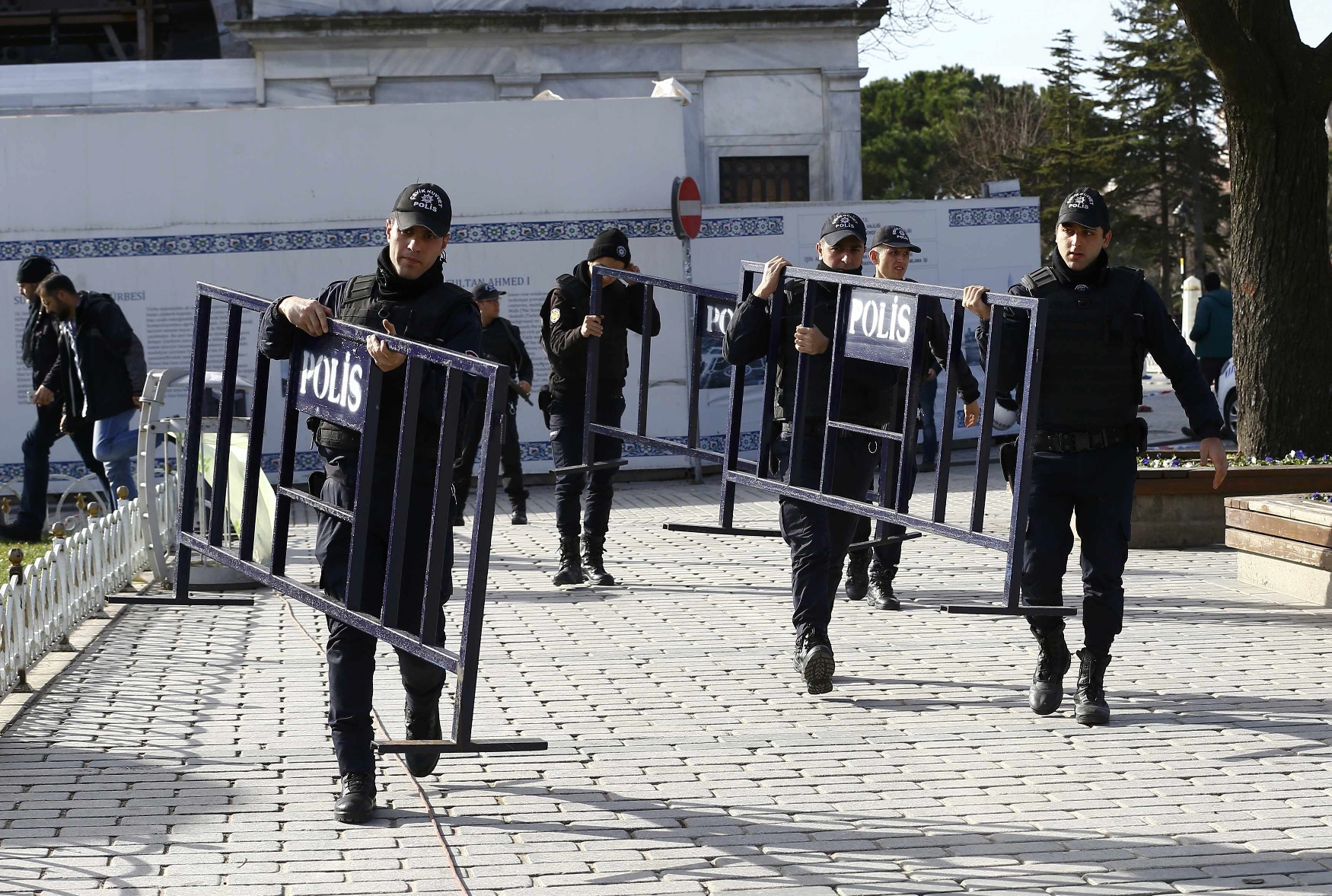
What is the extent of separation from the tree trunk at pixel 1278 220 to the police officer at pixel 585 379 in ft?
13.8

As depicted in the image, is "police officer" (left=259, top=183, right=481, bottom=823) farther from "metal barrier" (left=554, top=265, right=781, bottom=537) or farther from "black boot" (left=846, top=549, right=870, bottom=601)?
"black boot" (left=846, top=549, right=870, bottom=601)

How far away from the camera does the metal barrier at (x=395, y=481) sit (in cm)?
469

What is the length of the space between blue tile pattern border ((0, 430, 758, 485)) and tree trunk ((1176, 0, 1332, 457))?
4985 mm

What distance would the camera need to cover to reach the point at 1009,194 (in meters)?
17.6

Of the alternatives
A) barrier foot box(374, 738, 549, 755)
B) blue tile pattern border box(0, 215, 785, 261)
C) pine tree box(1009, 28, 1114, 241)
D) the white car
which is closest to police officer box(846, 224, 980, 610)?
barrier foot box(374, 738, 549, 755)

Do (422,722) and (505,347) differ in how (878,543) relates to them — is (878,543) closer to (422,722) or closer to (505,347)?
(422,722)

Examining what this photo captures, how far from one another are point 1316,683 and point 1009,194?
11.3m

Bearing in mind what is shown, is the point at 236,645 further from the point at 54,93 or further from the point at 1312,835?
the point at 54,93

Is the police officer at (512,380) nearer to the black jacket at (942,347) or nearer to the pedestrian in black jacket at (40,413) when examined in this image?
the pedestrian in black jacket at (40,413)

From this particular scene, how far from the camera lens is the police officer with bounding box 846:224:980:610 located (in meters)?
6.96

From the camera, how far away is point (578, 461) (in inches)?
389

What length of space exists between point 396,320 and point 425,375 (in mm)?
258

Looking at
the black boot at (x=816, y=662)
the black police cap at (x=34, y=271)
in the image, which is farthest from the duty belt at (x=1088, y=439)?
the black police cap at (x=34, y=271)

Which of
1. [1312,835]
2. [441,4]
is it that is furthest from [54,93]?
[1312,835]
